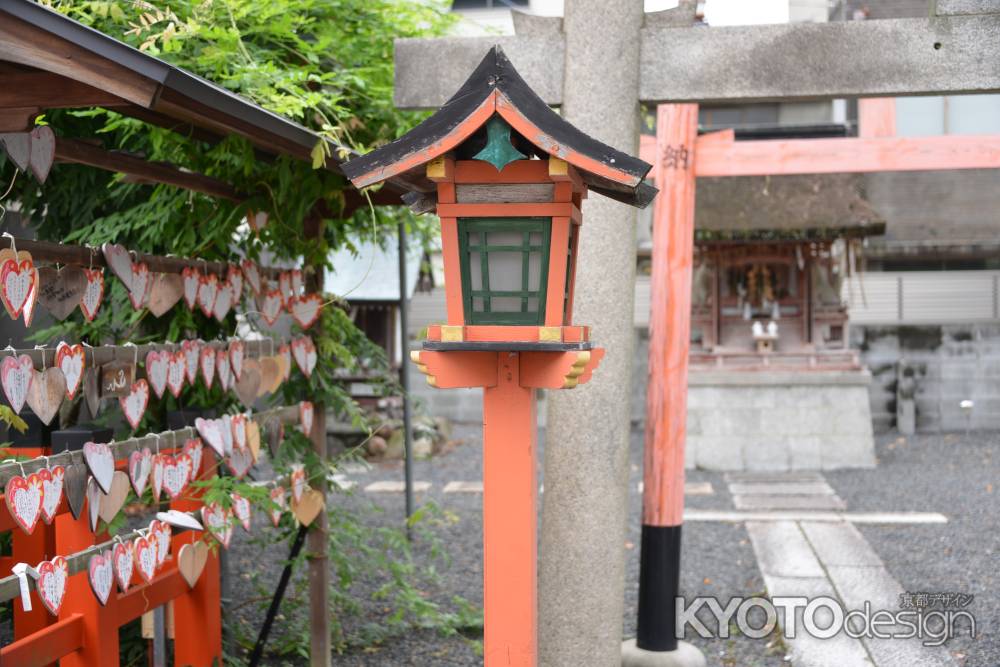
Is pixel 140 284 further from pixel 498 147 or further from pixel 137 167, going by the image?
pixel 498 147

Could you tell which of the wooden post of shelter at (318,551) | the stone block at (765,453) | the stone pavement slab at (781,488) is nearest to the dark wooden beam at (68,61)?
the wooden post of shelter at (318,551)

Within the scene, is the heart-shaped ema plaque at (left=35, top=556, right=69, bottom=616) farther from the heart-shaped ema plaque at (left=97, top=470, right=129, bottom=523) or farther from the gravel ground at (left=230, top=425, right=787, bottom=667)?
the gravel ground at (left=230, top=425, right=787, bottom=667)

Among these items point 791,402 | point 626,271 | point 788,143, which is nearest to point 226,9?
point 626,271

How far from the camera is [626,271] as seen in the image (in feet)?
14.3

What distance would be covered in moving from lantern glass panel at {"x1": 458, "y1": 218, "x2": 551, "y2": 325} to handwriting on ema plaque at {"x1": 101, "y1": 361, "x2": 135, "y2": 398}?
58.6 inches

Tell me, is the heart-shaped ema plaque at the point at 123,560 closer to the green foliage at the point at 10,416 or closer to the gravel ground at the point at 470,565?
the green foliage at the point at 10,416

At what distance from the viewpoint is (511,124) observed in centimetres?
304

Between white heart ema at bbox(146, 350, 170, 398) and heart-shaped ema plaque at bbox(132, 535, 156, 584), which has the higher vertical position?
white heart ema at bbox(146, 350, 170, 398)

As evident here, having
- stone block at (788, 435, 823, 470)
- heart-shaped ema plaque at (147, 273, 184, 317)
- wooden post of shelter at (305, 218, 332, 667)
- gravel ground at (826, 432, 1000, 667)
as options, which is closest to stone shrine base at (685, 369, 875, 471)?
stone block at (788, 435, 823, 470)

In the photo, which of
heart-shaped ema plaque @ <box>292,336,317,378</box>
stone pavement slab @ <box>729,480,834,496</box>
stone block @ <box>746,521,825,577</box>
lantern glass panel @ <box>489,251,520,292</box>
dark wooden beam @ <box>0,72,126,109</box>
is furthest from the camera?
stone pavement slab @ <box>729,480,834,496</box>

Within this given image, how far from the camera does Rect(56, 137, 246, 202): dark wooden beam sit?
385 cm

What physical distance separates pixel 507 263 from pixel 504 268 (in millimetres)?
21

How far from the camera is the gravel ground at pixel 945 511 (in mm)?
6895

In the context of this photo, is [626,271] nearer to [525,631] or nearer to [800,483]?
[525,631]
